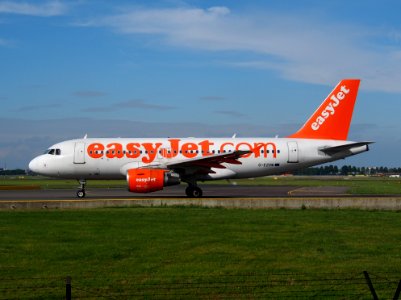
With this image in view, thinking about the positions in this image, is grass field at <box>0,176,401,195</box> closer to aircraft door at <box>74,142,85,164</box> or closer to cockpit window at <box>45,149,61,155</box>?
cockpit window at <box>45,149,61,155</box>

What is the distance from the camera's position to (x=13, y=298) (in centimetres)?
995

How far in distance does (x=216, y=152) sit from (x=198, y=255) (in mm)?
21022

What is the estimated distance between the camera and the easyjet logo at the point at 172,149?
114 ft

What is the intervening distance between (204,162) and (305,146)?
6.73 metres

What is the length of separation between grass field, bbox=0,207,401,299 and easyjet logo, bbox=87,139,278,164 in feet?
38.8

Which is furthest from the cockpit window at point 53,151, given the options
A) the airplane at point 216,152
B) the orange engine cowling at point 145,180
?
the orange engine cowling at point 145,180

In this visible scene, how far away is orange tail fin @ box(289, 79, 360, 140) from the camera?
36000mm

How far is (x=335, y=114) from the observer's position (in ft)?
118

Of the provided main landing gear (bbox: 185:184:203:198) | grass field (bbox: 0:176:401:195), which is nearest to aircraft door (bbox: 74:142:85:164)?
main landing gear (bbox: 185:184:203:198)

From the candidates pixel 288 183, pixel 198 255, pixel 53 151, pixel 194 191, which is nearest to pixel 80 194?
pixel 53 151

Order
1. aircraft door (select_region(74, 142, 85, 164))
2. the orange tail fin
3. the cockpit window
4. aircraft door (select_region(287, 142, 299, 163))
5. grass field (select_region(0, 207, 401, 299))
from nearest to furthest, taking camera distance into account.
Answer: grass field (select_region(0, 207, 401, 299)) < aircraft door (select_region(287, 142, 299, 163)) < aircraft door (select_region(74, 142, 85, 164)) < the cockpit window < the orange tail fin

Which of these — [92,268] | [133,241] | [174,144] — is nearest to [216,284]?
[92,268]

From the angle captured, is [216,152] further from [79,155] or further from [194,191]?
[79,155]

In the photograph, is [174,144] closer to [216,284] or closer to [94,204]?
[94,204]
